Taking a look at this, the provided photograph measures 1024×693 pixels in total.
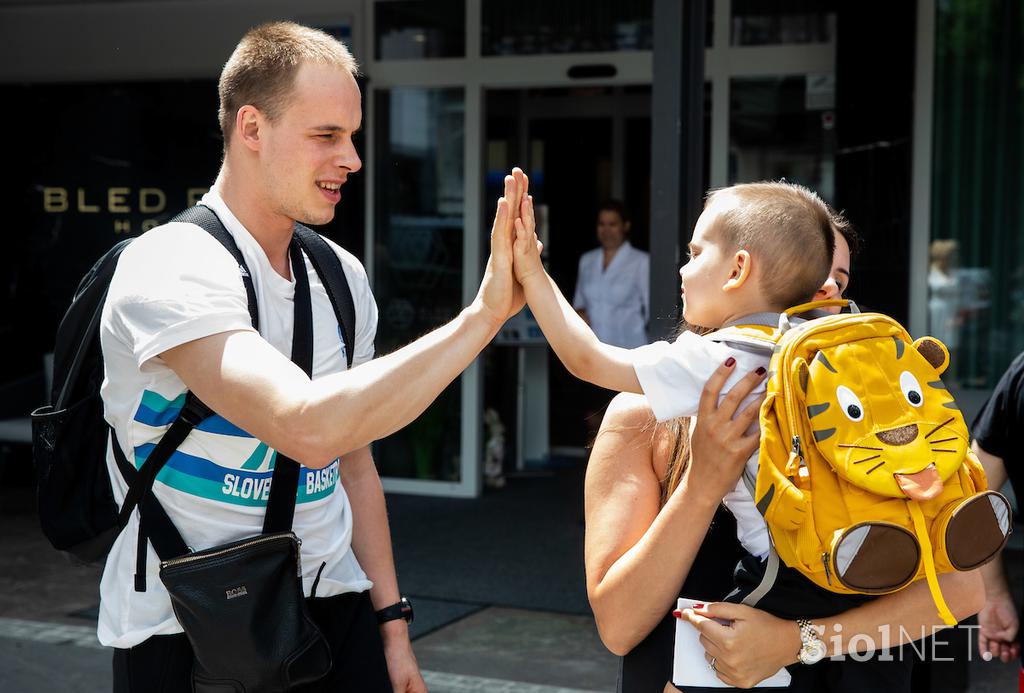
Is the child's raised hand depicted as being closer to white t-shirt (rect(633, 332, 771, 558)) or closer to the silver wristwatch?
white t-shirt (rect(633, 332, 771, 558))

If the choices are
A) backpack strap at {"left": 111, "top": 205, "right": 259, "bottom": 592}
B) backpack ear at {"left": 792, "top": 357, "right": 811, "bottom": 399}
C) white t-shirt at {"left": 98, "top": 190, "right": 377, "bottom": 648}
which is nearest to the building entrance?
white t-shirt at {"left": 98, "top": 190, "right": 377, "bottom": 648}

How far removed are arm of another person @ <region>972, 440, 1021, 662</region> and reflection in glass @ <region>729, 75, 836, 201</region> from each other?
4675 mm

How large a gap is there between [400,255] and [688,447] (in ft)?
21.9

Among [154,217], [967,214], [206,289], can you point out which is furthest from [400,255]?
[206,289]

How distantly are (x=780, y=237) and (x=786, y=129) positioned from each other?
6120mm

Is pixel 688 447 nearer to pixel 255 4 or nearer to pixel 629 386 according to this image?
pixel 629 386

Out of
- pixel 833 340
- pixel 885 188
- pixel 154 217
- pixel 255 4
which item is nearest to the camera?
pixel 833 340

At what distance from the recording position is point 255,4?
27.4 ft

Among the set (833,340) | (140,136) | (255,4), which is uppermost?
(255,4)

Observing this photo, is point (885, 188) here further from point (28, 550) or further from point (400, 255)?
point (28, 550)

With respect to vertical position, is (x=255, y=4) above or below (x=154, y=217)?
above

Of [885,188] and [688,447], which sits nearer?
[688,447]

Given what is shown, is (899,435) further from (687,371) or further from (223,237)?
(223,237)

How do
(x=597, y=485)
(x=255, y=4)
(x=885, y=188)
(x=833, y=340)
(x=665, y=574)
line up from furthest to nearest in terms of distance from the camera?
1. (x=255, y=4)
2. (x=885, y=188)
3. (x=597, y=485)
4. (x=665, y=574)
5. (x=833, y=340)
